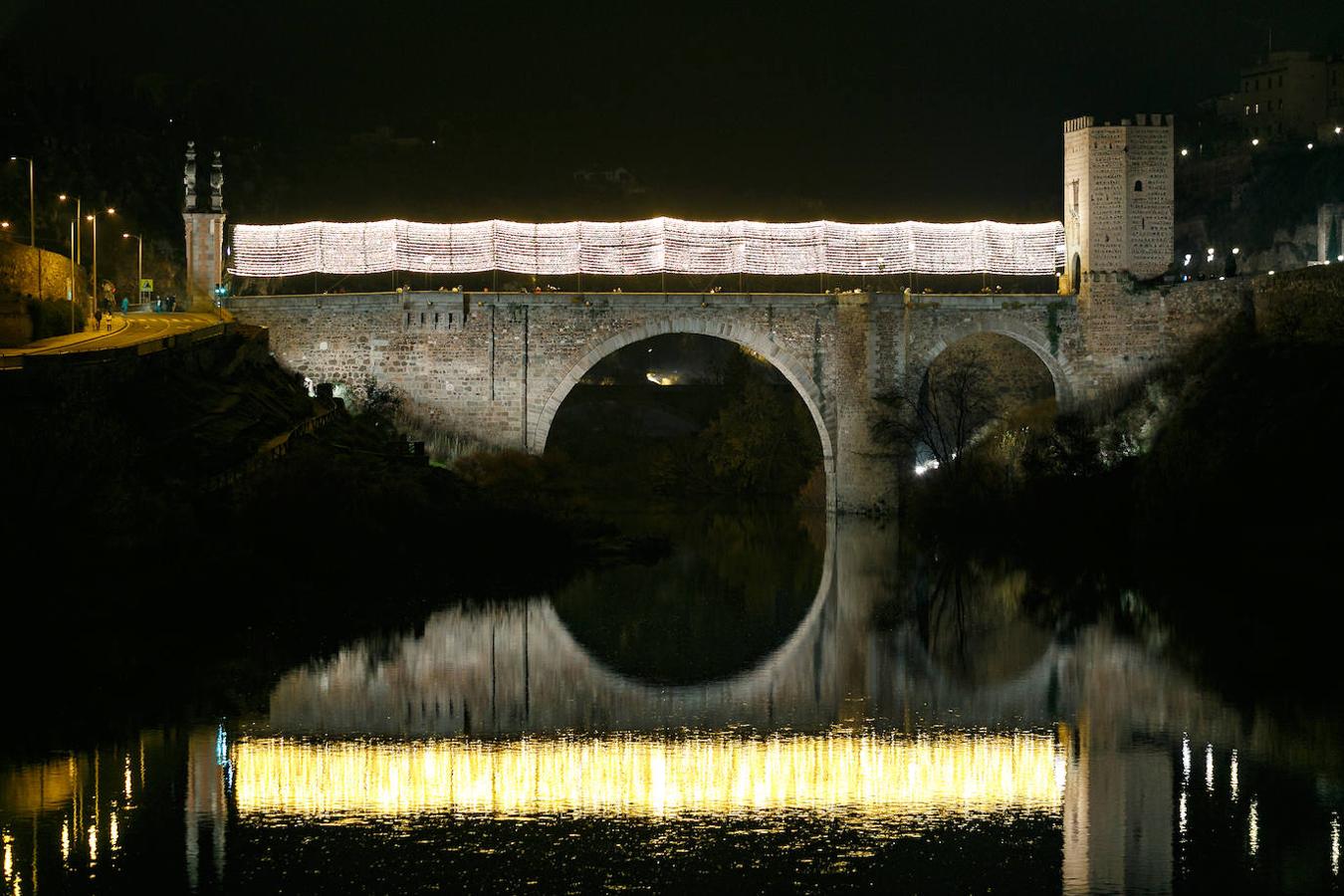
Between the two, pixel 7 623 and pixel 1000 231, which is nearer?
pixel 7 623

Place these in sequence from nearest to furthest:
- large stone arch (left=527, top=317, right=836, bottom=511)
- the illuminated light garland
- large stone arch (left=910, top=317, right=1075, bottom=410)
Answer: large stone arch (left=527, top=317, right=836, bottom=511) → large stone arch (left=910, top=317, right=1075, bottom=410) → the illuminated light garland

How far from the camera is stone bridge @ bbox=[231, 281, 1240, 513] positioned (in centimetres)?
4753

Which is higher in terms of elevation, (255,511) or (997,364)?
(997,364)

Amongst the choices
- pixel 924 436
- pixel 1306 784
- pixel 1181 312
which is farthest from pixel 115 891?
pixel 1181 312

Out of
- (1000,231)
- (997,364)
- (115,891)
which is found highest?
(1000,231)

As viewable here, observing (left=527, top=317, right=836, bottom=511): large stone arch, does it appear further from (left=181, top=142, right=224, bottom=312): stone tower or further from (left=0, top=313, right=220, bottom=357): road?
(left=181, top=142, right=224, bottom=312): stone tower

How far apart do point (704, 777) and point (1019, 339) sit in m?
33.8

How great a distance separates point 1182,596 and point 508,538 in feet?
44.1

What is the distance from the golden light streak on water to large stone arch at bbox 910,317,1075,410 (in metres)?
29.5

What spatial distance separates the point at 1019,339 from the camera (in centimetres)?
4969

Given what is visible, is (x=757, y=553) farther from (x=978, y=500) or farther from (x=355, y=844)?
(x=355, y=844)

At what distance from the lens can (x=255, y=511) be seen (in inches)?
1208

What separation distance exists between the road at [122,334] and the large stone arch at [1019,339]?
1880cm

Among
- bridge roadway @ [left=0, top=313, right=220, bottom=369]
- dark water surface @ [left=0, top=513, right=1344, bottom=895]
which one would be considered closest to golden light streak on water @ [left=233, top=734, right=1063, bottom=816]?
dark water surface @ [left=0, top=513, right=1344, bottom=895]
